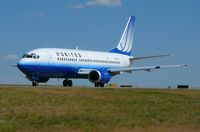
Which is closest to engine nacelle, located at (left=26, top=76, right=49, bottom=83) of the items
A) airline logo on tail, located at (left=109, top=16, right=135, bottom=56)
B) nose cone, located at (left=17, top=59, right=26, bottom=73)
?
nose cone, located at (left=17, top=59, right=26, bottom=73)

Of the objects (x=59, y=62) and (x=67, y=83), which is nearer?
(x=59, y=62)

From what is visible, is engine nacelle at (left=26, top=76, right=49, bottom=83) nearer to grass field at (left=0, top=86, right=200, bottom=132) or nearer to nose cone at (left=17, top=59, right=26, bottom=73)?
nose cone at (left=17, top=59, right=26, bottom=73)

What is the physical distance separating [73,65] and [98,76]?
3406mm

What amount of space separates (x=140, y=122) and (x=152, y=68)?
42.8m

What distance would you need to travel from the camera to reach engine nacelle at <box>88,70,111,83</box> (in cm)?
6869

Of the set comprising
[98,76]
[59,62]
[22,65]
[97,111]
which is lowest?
[97,111]

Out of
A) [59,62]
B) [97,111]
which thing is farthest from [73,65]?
[97,111]

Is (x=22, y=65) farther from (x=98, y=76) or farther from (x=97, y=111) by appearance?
(x=97, y=111)

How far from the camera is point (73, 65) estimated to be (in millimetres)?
68125

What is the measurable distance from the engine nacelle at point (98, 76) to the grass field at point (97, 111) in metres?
20.2

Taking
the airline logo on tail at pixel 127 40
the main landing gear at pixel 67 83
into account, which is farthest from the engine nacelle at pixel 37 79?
the airline logo on tail at pixel 127 40

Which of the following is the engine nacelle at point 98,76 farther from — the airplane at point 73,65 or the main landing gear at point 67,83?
the main landing gear at point 67,83

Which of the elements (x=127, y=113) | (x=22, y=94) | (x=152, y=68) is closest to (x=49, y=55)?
(x=152, y=68)

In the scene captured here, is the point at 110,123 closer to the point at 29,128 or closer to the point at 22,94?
the point at 29,128
